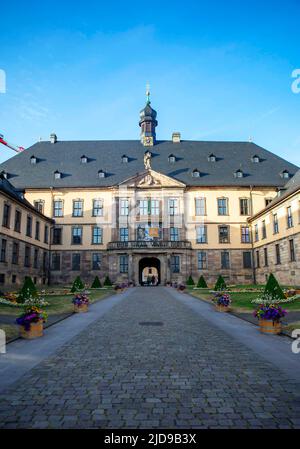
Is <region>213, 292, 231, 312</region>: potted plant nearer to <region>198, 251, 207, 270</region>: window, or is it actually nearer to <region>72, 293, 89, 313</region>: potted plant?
<region>72, 293, 89, 313</region>: potted plant

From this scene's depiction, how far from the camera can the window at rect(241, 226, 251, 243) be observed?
150 feet

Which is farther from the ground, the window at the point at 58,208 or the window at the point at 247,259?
the window at the point at 58,208

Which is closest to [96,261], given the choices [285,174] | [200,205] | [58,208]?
[58,208]

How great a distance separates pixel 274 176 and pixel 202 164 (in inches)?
414

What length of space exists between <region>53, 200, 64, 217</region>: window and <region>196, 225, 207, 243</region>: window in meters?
19.4

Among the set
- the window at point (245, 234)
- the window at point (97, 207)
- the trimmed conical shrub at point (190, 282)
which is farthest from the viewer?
the window at point (97, 207)

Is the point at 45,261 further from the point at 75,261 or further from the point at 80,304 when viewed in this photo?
the point at 80,304

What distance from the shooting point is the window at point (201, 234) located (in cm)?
4577

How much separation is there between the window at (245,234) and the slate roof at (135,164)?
20.2ft

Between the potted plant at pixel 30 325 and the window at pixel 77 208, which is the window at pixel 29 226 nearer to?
the window at pixel 77 208

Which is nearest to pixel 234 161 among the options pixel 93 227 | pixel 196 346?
pixel 93 227

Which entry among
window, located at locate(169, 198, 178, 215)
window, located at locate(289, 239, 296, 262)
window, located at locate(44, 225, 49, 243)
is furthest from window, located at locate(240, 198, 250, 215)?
window, located at locate(44, 225, 49, 243)

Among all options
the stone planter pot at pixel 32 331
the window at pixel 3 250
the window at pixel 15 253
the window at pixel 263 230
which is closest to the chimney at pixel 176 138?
the window at pixel 263 230
